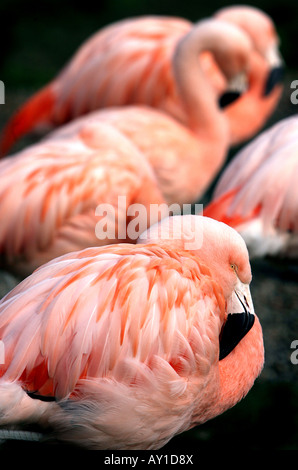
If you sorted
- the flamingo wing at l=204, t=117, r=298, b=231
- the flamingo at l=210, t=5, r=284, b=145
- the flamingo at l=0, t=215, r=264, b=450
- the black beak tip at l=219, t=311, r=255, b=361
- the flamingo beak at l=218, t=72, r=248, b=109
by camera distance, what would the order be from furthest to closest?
the flamingo at l=210, t=5, r=284, b=145, the flamingo beak at l=218, t=72, r=248, b=109, the flamingo wing at l=204, t=117, r=298, b=231, the black beak tip at l=219, t=311, r=255, b=361, the flamingo at l=0, t=215, r=264, b=450

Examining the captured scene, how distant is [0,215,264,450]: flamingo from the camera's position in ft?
6.54

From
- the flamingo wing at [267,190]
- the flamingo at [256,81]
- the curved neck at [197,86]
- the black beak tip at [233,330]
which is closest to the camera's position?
the black beak tip at [233,330]

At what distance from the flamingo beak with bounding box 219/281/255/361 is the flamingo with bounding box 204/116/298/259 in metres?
0.72

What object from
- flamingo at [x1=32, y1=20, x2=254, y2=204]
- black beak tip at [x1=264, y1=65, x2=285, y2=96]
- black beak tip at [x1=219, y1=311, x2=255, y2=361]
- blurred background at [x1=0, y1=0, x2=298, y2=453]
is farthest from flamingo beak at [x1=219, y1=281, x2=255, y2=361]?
black beak tip at [x1=264, y1=65, x2=285, y2=96]

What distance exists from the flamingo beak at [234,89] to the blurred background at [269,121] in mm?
985

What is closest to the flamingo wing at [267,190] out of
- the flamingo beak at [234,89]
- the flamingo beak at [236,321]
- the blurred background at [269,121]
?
the blurred background at [269,121]

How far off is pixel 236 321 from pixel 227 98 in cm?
223

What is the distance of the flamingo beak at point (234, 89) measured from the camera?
160 inches

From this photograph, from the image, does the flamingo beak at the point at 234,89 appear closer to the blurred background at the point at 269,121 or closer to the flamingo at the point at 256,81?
the flamingo at the point at 256,81

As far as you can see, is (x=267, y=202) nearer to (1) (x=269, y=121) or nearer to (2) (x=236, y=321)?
(2) (x=236, y=321)

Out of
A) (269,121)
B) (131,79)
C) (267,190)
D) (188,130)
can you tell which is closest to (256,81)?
(131,79)

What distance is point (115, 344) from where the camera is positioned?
201cm

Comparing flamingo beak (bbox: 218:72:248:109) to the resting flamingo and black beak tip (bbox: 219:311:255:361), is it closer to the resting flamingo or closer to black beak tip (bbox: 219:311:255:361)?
the resting flamingo

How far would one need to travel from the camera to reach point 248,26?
184 inches
